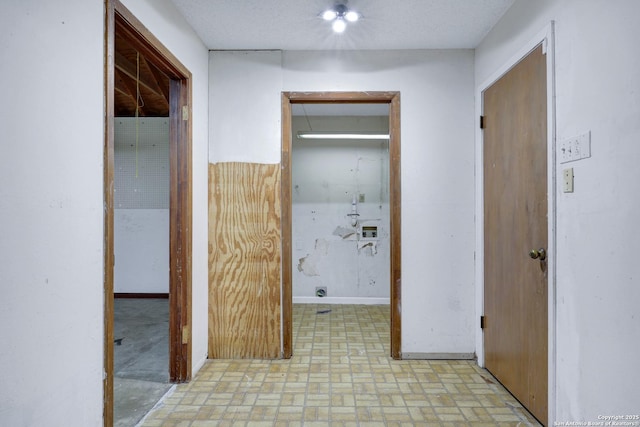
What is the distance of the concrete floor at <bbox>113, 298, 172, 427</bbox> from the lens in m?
2.08

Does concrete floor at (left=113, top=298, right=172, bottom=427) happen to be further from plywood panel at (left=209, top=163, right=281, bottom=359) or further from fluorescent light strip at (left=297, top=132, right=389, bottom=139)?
fluorescent light strip at (left=297, top=132, right=389, bottom=139)

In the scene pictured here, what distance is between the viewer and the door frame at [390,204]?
9.12 ft

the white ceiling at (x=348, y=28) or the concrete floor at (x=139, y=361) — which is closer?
the concrete floor at (x=139, y=361)

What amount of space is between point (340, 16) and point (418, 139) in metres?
1.08

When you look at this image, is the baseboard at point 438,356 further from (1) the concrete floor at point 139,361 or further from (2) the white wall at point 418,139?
(1) the concrete floor at point 139,361

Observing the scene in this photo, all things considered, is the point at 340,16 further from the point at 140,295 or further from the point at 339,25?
the point at 140,295

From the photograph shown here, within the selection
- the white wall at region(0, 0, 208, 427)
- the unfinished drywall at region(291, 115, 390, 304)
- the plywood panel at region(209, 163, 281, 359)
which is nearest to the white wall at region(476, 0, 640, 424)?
the plywood panel at region(209, 163, 281, 359)

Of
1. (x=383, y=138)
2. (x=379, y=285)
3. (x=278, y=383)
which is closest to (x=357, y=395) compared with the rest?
(x=278, y=383)

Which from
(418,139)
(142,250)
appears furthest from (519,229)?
(142,250)

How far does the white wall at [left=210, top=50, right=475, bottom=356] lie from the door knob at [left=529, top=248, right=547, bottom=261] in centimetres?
87

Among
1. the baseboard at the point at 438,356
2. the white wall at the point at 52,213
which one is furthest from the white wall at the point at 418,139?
the white wall at the point at 52,213

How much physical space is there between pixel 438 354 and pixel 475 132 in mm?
1758

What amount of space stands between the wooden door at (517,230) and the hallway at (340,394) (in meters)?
0.24

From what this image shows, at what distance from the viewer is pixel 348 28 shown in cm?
250
